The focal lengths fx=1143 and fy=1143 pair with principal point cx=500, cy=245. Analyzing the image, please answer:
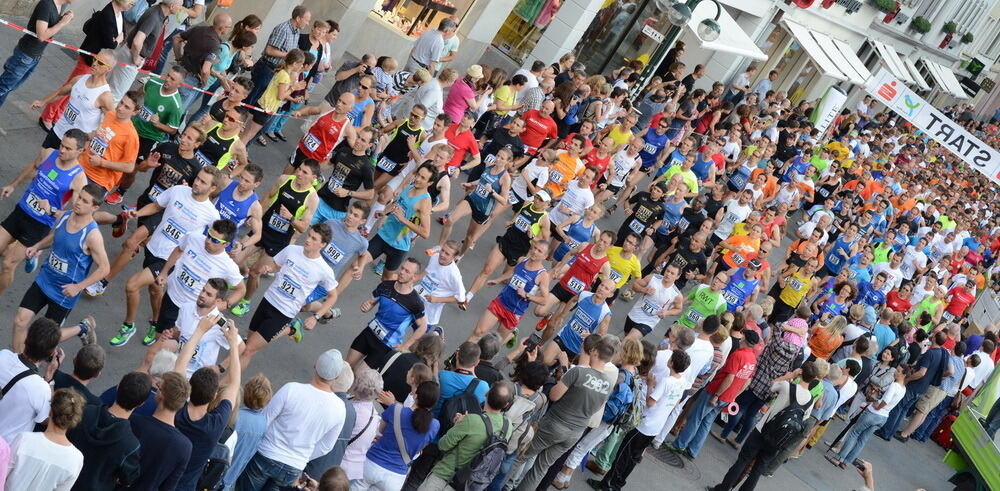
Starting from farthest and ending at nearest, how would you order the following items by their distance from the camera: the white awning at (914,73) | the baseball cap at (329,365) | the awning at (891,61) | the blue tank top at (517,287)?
the white awning at (914,73) < the awning at (891,61) < the blue tank top at (517,287) < the baseball cap at (329,365)

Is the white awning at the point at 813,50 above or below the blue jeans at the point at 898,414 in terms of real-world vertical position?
above

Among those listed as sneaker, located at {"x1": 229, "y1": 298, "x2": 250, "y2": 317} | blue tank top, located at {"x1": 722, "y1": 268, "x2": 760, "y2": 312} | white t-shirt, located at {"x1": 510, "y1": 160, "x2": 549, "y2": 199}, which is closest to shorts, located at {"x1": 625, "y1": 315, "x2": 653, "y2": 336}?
blue tank top, located at {"x1": 722, "y1": 268, "x2": 760, "y2": 312}

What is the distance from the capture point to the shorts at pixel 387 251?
10.9 metres

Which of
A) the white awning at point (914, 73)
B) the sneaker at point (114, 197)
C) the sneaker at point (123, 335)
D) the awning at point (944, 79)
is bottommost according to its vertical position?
the sneaker at point (123, 335)

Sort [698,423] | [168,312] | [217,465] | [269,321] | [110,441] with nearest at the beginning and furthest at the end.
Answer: [110,441]
[217,465]
[168,312]
[269,321]
[698,423]

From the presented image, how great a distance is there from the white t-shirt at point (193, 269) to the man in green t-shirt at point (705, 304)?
547 centimetres

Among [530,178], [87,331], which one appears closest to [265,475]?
[87,331]

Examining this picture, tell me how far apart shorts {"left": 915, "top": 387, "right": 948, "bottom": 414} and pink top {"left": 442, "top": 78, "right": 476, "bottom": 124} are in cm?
714

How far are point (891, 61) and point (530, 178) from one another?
27.0m

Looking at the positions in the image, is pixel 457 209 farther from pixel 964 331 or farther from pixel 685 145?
pixel 964 331

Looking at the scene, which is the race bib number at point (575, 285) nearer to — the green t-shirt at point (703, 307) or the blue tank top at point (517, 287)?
the blue tank top at point (517, 287)

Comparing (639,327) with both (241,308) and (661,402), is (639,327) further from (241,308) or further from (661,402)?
(241,308)

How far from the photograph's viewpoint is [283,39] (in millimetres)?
13008

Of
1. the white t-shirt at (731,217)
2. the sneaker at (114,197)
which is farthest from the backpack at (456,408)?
the white t-shirt at (731,217)
